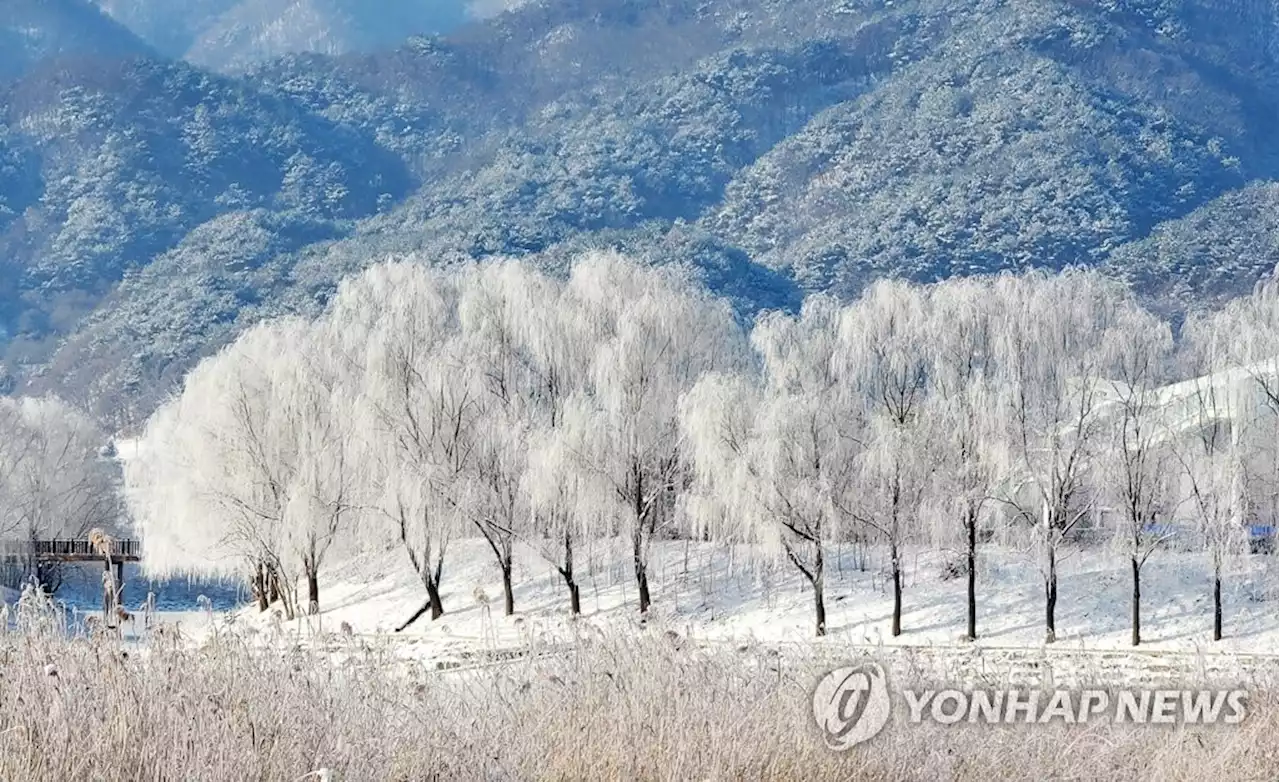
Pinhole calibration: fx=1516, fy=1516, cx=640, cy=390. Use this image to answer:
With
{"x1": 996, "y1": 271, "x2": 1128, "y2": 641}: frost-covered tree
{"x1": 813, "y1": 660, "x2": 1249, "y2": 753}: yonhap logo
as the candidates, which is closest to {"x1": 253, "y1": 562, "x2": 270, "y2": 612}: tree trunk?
{"x1": 996, "y1": 271, "x2": 1128, "y2": 641}: frost-covered tree

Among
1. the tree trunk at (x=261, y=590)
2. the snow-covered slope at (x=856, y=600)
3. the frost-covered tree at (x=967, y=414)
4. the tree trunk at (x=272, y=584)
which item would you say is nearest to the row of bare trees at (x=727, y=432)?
the frost-covered tree at (x=967, y=414)

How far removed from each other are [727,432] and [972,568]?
672 cm

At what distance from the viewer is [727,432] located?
36844 millimetres

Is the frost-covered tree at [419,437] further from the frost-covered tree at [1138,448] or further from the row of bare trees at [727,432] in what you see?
the frost-covered tree at [1138,448]

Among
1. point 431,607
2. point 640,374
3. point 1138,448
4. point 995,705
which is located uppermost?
point 640,374

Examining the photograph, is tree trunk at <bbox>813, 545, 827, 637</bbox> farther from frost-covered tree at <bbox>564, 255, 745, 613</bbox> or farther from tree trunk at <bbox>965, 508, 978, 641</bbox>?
frost-covered tree at <bbox>564, 255, 745, 613</bbox>

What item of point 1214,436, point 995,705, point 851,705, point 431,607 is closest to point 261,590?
point 431,607

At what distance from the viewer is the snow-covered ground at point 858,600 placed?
108 feet

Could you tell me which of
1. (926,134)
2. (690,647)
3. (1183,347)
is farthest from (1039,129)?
(690,647)

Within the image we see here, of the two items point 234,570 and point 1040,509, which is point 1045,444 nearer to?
point 1040,509

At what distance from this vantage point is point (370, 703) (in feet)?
29.0

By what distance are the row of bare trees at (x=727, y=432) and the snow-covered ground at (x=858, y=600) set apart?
29.6 inches

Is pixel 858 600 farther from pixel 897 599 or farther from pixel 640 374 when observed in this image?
pixel 640 374

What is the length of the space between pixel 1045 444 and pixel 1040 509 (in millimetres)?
1562
